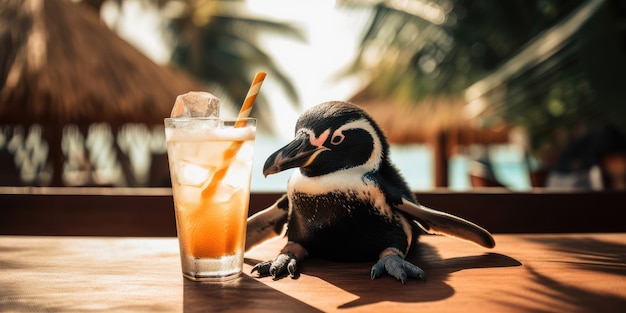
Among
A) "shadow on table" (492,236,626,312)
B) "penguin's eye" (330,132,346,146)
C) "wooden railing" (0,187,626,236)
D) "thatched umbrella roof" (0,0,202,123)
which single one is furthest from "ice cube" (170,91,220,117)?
"thatched umbrella roof" (0,0,202,123)

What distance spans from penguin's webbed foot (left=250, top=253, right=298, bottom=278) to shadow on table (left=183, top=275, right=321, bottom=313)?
3 cm

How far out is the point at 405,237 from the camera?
786 millimetres

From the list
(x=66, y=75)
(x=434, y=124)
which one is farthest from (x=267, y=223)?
(x=434, y=124)

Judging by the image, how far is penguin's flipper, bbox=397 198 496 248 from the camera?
782 mm

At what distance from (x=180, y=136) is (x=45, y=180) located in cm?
551

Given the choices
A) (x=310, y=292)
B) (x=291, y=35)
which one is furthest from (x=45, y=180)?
(x=291, y=35)

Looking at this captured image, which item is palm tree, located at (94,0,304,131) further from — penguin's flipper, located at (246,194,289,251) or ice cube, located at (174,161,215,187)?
ice cube, located at (174,161,215,187)

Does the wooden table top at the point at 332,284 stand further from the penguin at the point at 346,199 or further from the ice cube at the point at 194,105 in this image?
the ice cube at the point at 194,105

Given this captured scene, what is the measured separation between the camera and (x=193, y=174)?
0.71m

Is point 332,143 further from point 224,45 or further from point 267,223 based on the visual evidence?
point 224,45

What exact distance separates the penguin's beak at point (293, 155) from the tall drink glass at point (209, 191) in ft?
0.13

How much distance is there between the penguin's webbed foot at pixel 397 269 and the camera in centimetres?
67

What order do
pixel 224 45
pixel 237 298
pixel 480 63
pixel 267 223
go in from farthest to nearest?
pixel 224 45
pixel 480 63
pixel 267 223
pixel 237 298

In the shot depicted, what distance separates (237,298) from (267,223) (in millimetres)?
291
